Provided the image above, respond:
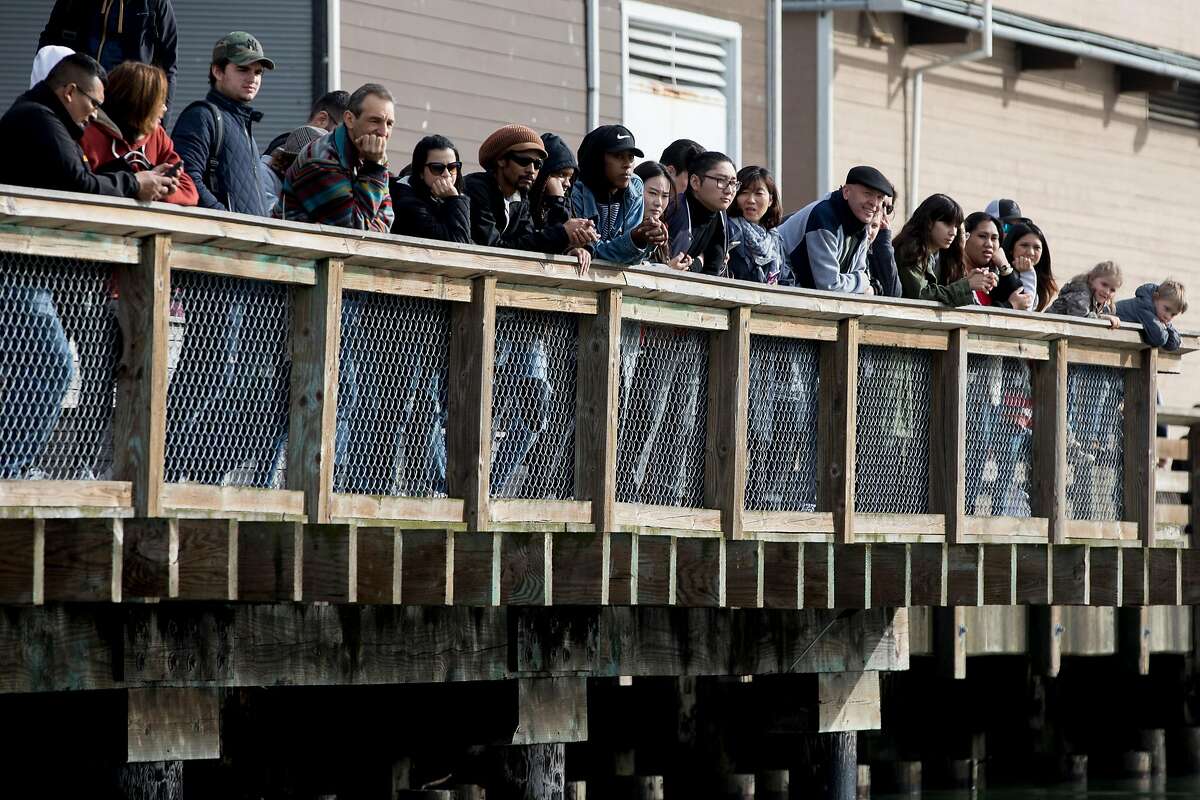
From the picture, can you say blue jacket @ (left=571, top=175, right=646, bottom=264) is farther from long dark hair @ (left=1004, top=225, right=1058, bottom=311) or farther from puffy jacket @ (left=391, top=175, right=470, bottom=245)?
long dark hair @ (left=1004, top=225, right=1058, bottom=311)

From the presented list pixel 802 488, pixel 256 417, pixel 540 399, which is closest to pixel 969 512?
pixel 802 488

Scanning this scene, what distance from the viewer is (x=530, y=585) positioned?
331 inches

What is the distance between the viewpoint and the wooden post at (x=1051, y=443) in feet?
36.6

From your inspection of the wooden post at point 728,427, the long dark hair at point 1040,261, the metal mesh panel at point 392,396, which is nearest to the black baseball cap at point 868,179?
the wooden post at point 728,427

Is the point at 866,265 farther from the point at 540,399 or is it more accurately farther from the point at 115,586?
the point at 115,586

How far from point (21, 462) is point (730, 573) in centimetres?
317

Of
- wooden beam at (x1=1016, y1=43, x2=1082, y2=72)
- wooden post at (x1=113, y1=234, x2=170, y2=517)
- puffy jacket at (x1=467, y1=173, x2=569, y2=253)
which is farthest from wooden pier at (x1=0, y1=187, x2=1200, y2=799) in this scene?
wooden beam at (x1=1016, y1=43, x2=1082, y2=72)

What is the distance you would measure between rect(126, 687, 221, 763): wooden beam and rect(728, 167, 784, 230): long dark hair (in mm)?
4024

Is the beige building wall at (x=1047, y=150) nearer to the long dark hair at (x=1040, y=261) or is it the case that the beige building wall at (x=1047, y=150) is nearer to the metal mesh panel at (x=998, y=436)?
the long dark hair at (x=1040, y=261)

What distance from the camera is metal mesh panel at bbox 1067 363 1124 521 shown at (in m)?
11.5

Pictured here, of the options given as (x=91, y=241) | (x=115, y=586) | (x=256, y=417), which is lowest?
(x=115, y=586)

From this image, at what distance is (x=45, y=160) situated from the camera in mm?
7512

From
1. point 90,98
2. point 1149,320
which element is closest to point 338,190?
point 90,98

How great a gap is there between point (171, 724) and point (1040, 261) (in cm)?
635
